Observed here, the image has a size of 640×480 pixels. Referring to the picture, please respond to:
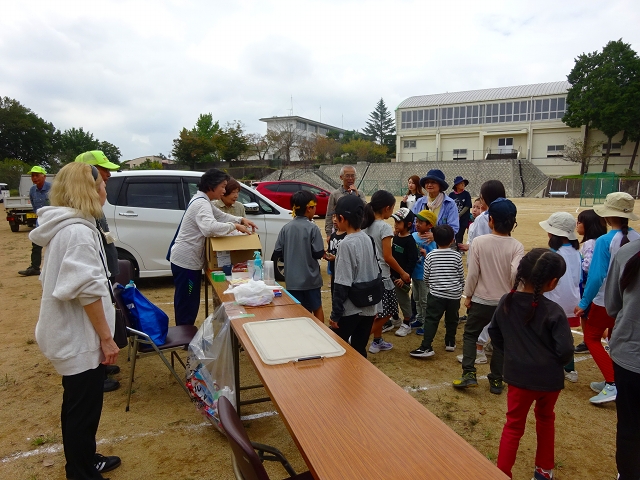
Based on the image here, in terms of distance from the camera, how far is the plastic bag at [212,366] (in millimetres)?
2863

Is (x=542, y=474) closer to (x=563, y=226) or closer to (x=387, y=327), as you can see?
(x=563, y=226)

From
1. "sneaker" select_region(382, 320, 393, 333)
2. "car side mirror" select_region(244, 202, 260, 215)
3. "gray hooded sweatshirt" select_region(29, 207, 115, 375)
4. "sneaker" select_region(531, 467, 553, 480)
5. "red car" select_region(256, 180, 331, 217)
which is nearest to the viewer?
"gray hooded sweatshirt" select_region(29, 207, 115, 375)

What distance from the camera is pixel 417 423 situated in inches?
64.1

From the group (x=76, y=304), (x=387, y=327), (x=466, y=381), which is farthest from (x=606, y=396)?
(x=76, y=304)

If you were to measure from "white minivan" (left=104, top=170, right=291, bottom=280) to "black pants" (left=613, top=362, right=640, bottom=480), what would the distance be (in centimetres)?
535

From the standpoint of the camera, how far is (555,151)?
43062 millimetres

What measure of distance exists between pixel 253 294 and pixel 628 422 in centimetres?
237

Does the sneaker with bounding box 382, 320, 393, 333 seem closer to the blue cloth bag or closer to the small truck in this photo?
the blue cloth bag

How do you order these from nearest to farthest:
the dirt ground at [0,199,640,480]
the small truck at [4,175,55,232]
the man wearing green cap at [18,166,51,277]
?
the dirt ground at [0,199,640,480]
the man wearing green cap at [18,166,51,277]
the small truck at [4,175,55,232]

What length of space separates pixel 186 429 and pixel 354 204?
205cm

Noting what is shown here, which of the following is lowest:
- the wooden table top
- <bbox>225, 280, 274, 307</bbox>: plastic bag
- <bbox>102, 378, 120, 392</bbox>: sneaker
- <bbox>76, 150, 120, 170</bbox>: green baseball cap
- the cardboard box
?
<bbox>102, 378, 120, 392</bbox>: sneaker

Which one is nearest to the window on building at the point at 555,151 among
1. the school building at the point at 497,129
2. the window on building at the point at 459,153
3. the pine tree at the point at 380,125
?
the school building at the point at 497,129

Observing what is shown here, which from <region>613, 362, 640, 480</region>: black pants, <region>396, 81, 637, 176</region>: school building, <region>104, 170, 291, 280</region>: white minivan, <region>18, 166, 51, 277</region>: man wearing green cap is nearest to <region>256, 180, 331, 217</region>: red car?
<region>18, 166, 51, 277</region>: man wearing green cap

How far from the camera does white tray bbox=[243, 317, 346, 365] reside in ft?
7.28
